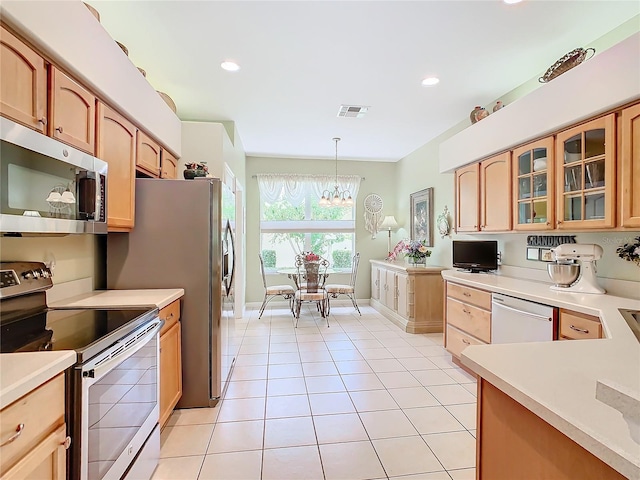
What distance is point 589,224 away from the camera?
211 cm

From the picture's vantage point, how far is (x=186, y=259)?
7.89 feet

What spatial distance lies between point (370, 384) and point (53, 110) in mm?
2816

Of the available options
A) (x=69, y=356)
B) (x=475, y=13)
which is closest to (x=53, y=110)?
(x=69, y=356)

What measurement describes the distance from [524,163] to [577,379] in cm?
231

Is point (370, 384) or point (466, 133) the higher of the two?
point (466, 133)

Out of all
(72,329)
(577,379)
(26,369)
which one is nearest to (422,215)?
(577,379)

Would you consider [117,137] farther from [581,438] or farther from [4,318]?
[581,438]

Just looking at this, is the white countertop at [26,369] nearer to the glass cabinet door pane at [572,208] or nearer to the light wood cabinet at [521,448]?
the light wood cabinet at [521,448]

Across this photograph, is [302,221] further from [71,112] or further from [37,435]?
[37,435]

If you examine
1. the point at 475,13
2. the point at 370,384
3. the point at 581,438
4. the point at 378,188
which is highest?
the point at 475,13

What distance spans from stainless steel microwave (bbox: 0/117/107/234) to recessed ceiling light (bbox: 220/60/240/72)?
1443 millimetres

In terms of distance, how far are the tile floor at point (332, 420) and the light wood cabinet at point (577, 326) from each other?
0.87m

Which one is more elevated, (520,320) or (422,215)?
(422,215)

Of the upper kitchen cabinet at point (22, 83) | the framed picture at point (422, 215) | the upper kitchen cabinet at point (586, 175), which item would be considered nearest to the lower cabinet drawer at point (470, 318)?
the upper kitchen cabinet at point (586, 175)
